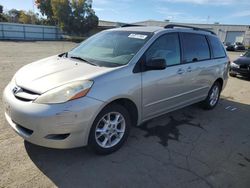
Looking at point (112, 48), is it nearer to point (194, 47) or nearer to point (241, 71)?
point (194, 47)

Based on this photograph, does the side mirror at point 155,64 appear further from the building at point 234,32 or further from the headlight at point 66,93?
the building at point 234,32

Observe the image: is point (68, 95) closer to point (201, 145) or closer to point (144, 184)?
point (144, 184)

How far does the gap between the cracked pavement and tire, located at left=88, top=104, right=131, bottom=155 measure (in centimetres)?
14

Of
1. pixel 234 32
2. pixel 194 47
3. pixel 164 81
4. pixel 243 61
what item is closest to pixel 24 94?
pixel 164 81

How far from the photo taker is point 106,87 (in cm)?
292

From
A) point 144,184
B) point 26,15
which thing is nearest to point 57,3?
point 26,15

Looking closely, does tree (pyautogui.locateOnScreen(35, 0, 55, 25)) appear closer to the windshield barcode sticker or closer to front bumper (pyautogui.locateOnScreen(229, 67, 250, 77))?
front bumper (pyautogui.locateOnScreen(229, 67, 250, 77))

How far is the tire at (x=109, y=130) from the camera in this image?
9.92 feet

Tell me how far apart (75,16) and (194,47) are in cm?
4104

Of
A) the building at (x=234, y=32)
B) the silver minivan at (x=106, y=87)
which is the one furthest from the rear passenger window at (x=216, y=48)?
the building at (x=234, y=32)

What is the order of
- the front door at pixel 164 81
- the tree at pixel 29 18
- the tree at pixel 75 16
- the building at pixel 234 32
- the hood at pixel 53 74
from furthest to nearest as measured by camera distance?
the tree at pixel 29 18 < the building at pixel 234 32 < the tree at pixel 75 16 < the front door at pixel 164 81 < the hood at pixel 53 74

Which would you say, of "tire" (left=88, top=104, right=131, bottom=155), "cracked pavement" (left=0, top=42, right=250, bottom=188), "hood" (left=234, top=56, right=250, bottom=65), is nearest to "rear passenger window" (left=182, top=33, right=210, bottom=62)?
"cracked pavement" (left=0, top=42, right=250, bottom=188)

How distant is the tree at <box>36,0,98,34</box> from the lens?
4166cm

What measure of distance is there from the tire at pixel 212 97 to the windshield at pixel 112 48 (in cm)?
249
